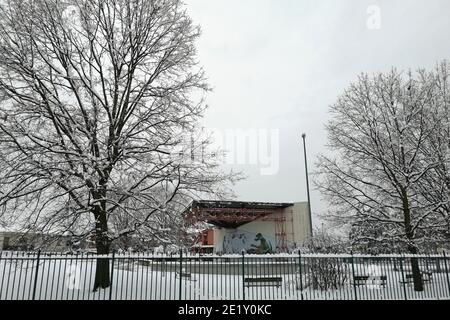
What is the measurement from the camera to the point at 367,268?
16984 millimetres

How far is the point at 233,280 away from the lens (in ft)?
47.7

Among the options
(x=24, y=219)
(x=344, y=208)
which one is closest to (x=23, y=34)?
(x=24, y=219)

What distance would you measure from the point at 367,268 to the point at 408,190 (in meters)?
5.30

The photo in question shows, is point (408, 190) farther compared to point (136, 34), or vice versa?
point (408, 190)

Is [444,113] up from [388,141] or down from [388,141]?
up

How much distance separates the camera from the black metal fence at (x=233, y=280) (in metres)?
12.7

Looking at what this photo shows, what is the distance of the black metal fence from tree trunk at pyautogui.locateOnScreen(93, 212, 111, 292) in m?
0.31

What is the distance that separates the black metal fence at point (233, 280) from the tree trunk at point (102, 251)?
31 cm

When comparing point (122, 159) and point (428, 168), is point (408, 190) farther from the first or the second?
point (122, 159)

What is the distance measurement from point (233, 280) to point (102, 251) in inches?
219

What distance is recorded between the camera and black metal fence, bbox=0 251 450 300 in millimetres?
12727

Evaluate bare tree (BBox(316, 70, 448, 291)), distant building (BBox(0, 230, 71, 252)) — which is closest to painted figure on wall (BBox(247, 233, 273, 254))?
bare tree (BBox(316, 70, 448, 291))

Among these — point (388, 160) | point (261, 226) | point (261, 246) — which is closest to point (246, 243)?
point (261, 246)

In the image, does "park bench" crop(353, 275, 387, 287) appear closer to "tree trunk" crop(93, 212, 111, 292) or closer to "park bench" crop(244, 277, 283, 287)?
"park bench" crop(244, 277, 283, 287)
